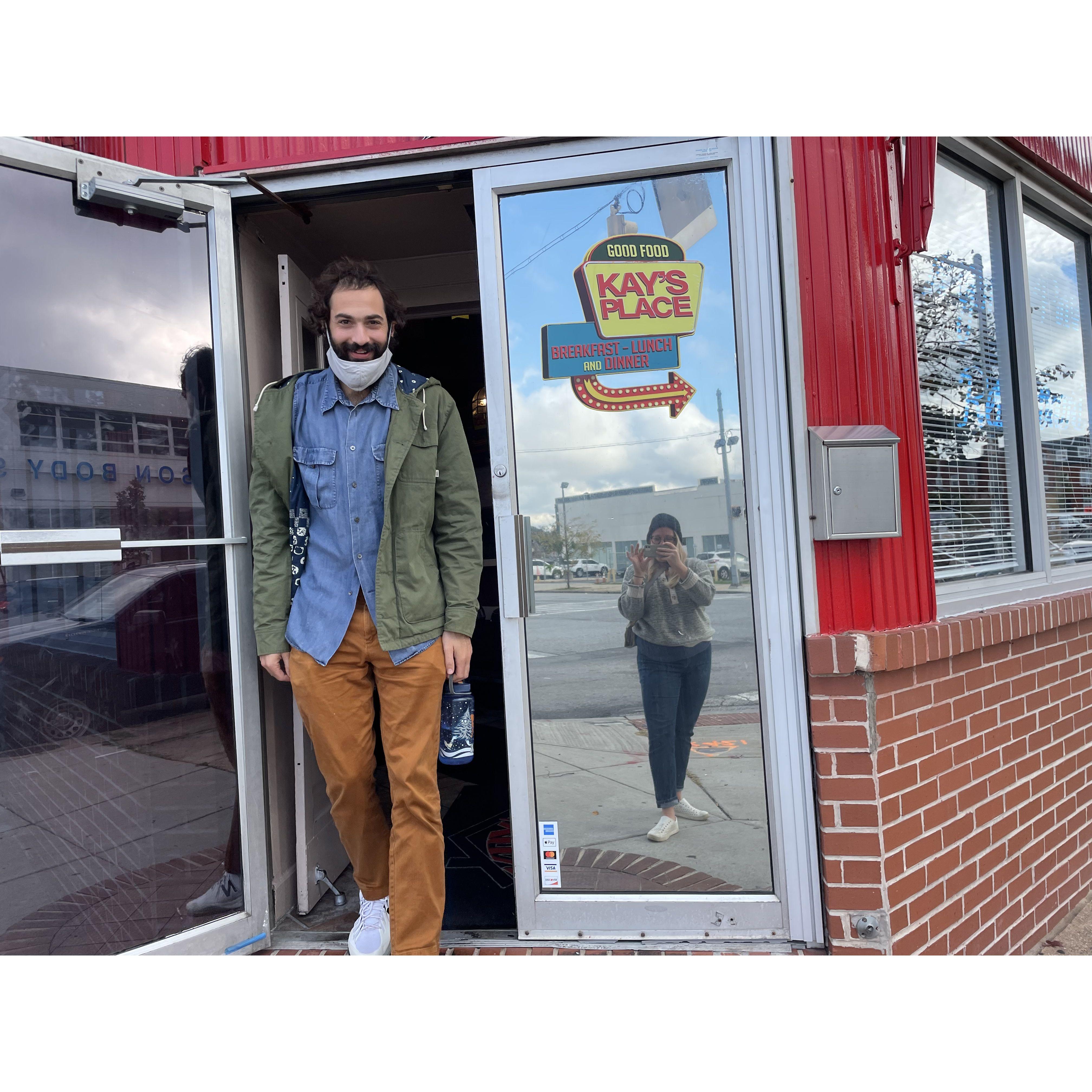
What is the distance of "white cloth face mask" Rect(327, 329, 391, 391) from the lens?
239 centimetres

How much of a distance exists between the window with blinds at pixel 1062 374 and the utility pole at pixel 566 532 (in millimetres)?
2455

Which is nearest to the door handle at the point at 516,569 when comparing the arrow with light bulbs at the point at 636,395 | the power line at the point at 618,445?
the power line at the point at 618,445

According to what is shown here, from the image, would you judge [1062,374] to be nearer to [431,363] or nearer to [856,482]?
[856,482]

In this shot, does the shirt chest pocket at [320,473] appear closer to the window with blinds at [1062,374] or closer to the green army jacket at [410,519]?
the green army jacket at [410,519]

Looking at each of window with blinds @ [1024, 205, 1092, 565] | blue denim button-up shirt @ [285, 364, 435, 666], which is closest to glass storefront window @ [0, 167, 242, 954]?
blue denim button-up shirt @ [285, 364, 435, 666]

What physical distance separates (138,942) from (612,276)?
9.11 feet

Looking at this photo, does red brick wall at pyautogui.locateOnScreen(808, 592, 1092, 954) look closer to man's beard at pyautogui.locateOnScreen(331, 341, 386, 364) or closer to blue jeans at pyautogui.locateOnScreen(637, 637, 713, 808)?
blue jeans at pyautogui.locateOnScreen(637, 637, 713, 808)

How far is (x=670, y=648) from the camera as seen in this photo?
251 cm

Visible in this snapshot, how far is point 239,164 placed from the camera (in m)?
2.66

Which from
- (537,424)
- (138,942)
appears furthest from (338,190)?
(138,942)

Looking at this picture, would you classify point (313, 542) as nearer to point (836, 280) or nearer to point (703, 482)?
point (703, 482)

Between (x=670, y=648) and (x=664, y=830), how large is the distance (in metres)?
0.62

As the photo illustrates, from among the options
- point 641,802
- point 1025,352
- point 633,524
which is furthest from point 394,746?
point 1025,352
